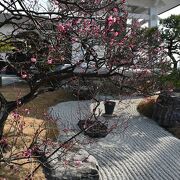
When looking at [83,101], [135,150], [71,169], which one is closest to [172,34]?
[83,101]

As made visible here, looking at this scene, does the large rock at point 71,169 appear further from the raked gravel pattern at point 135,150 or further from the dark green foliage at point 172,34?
the dark green foliage at point 172,34

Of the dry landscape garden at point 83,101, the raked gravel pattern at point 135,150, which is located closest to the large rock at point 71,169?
the dry landscape garden at point 83,101

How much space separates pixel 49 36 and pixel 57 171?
8.53 ft

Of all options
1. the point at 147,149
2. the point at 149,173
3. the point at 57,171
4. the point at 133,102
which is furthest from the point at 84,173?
the point at 133,102

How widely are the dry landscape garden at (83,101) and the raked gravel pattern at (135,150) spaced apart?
2 centimetres

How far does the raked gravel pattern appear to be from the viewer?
6215mm

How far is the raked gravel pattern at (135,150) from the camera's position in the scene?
6215 millimetres

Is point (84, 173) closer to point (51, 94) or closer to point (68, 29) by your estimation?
point (68, 29)

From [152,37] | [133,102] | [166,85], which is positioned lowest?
[133,102]

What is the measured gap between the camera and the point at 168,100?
10156mm

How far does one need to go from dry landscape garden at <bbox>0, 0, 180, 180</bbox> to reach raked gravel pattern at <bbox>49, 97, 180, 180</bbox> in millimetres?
17

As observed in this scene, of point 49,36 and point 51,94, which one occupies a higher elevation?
point 49,36

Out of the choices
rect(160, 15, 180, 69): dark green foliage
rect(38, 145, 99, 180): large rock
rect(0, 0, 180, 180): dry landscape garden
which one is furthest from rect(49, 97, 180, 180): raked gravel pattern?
rect(160, 15, 180, 69): dark green foliage

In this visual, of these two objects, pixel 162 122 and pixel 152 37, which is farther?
pixel 152 37
